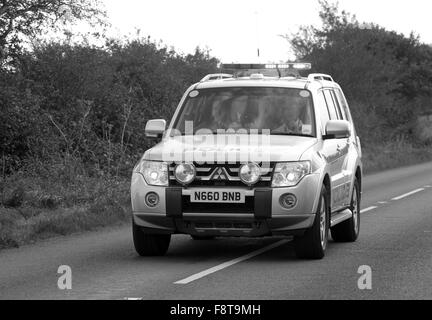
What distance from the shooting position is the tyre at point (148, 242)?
11422mm

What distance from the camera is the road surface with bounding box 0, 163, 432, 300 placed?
356 inches

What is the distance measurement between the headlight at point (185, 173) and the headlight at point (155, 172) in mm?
165

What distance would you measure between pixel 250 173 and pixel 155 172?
1.02 metres

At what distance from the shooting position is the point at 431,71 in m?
56.2

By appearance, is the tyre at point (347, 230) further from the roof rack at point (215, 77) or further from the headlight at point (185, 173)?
the headlight at point (185, 173)

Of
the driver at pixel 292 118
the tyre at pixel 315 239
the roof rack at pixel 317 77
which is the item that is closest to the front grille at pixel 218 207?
the tyre at pixel 315 239

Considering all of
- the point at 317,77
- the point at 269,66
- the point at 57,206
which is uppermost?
the point at 269,66

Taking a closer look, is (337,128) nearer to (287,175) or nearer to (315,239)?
(287,175)

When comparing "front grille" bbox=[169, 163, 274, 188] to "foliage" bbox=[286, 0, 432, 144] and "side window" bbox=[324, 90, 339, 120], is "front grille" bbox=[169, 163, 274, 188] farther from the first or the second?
"foliage" bbox=[286, 0, 432, 144]

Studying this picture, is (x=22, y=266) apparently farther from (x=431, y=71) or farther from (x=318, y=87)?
(x=431, y=71)

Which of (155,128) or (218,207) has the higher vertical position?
(155,128)

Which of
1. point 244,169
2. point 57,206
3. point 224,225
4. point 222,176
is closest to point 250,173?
point 244,169

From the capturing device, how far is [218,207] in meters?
10.8

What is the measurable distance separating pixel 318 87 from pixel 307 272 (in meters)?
3.19
